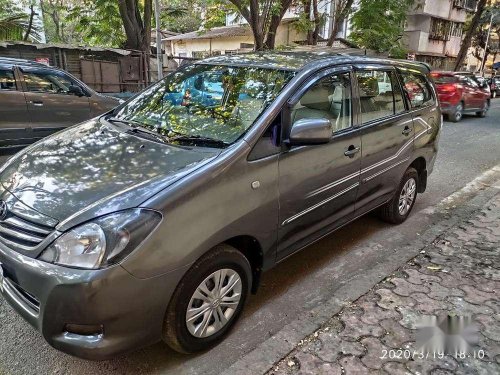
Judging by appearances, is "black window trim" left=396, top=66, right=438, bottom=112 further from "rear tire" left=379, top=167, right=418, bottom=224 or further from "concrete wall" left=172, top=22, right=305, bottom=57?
"concrete wall" left=172, top=22, right=305, bottom=57

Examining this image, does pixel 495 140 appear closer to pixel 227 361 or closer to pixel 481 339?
pixel 481 339

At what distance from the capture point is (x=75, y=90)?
762 cm

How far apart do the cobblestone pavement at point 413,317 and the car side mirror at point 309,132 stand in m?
1.23

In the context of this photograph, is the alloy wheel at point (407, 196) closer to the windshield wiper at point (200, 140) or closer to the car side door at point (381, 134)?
the car side door at point (381, 134)

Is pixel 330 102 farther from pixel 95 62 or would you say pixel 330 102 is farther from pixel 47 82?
pixel 95 62

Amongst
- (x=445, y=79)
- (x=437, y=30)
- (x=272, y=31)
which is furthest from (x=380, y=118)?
(x=437, y=30)

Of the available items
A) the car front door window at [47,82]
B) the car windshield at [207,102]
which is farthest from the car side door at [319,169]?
the car front door window at [47,82]

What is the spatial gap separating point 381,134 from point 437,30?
1163 inches

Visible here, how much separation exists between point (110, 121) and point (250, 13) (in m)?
8.65

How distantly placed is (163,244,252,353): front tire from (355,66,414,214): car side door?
5.21ft

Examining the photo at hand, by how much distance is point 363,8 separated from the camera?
14.9 m

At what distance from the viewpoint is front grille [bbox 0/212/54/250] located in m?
2.02

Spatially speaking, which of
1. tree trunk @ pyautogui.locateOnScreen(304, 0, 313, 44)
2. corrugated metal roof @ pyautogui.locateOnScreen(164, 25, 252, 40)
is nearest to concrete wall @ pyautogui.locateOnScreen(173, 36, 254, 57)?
corrugated metal roof @ pyautogui.locateOnScreen(164, 25, 252, 40)

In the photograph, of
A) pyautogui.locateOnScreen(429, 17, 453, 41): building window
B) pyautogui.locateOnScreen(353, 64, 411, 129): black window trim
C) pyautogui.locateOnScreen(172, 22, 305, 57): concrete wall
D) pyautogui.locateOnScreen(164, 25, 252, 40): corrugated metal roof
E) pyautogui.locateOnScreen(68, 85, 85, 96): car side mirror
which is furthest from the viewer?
pyautogui.locateOnScreen(429, 17, 453, 41): building window
